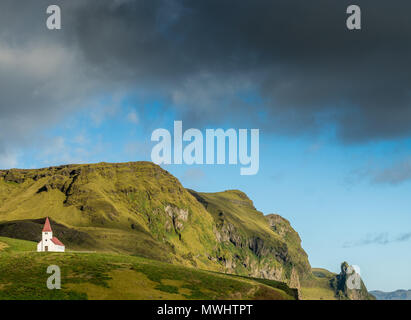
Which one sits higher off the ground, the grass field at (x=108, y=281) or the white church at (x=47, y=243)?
the white church at (x=47, y=243)

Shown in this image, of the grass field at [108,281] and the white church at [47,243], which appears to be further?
the white church at [47,243]

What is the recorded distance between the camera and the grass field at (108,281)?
134750 millimetres

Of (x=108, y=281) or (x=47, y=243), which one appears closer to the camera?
(x=108, y=281)

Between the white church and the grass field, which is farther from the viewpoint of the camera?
the white church

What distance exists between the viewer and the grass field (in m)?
135

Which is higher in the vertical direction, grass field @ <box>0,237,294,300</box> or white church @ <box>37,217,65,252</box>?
white church @ <box>37,217,65,252</box>

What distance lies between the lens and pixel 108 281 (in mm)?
145875

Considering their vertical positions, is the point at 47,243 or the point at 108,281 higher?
the point at 47,243
